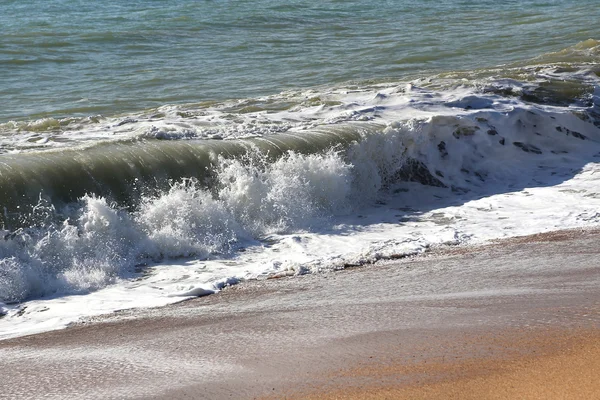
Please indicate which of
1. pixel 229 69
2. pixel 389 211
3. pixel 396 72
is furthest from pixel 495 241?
pixel 229 69

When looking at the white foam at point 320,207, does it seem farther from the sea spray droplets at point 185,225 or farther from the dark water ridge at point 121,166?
the dark water ridge at point 121,166

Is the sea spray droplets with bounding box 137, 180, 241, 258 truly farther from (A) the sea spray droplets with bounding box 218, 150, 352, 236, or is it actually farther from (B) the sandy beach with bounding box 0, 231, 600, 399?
(B) the sandy beach with bounding box 0, 231, 600, 399

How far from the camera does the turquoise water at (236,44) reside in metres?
13.4

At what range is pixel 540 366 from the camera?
14.0 ft

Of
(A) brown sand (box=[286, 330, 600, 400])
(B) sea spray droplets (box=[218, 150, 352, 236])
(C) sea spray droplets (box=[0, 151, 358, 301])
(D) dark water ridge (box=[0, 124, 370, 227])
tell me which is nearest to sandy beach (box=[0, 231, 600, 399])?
(A) brown sand (box=[286, 330, 600, 400])

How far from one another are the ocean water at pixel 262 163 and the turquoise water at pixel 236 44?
96 millimetres

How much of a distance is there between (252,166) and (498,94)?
4.29m

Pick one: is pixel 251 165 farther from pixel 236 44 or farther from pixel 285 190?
pixel 236 44

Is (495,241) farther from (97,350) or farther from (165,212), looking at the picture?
(97,350)

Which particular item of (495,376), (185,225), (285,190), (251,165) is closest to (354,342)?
(495,376)

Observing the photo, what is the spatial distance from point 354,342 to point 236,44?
13.6 m

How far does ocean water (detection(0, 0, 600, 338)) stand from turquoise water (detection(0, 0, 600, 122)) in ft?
0.32

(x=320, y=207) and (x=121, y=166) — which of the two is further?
(x=320, y=207)

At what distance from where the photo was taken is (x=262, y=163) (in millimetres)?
8773
